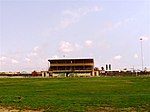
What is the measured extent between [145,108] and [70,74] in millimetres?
122162

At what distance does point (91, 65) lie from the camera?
5517 inches

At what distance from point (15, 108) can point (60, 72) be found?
123 m

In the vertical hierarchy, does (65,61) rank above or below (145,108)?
above

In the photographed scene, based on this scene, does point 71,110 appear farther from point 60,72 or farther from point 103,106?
point 60,72

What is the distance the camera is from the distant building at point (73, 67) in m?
140

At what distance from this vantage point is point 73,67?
141375mm

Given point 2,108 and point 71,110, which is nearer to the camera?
point 71,110

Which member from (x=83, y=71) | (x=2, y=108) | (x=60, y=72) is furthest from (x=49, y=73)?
(x=2, y=108)

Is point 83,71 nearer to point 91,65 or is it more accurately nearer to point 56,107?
point 91,65

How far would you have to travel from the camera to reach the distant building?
459 feet

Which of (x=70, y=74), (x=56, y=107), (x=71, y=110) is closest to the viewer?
(x=71, y=110)

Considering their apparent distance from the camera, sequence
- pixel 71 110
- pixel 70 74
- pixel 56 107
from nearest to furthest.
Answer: pixel 71 110 < pixel 56 107 < pixel 70 74

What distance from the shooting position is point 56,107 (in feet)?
57.9

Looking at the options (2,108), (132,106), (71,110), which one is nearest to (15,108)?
(2,108)
